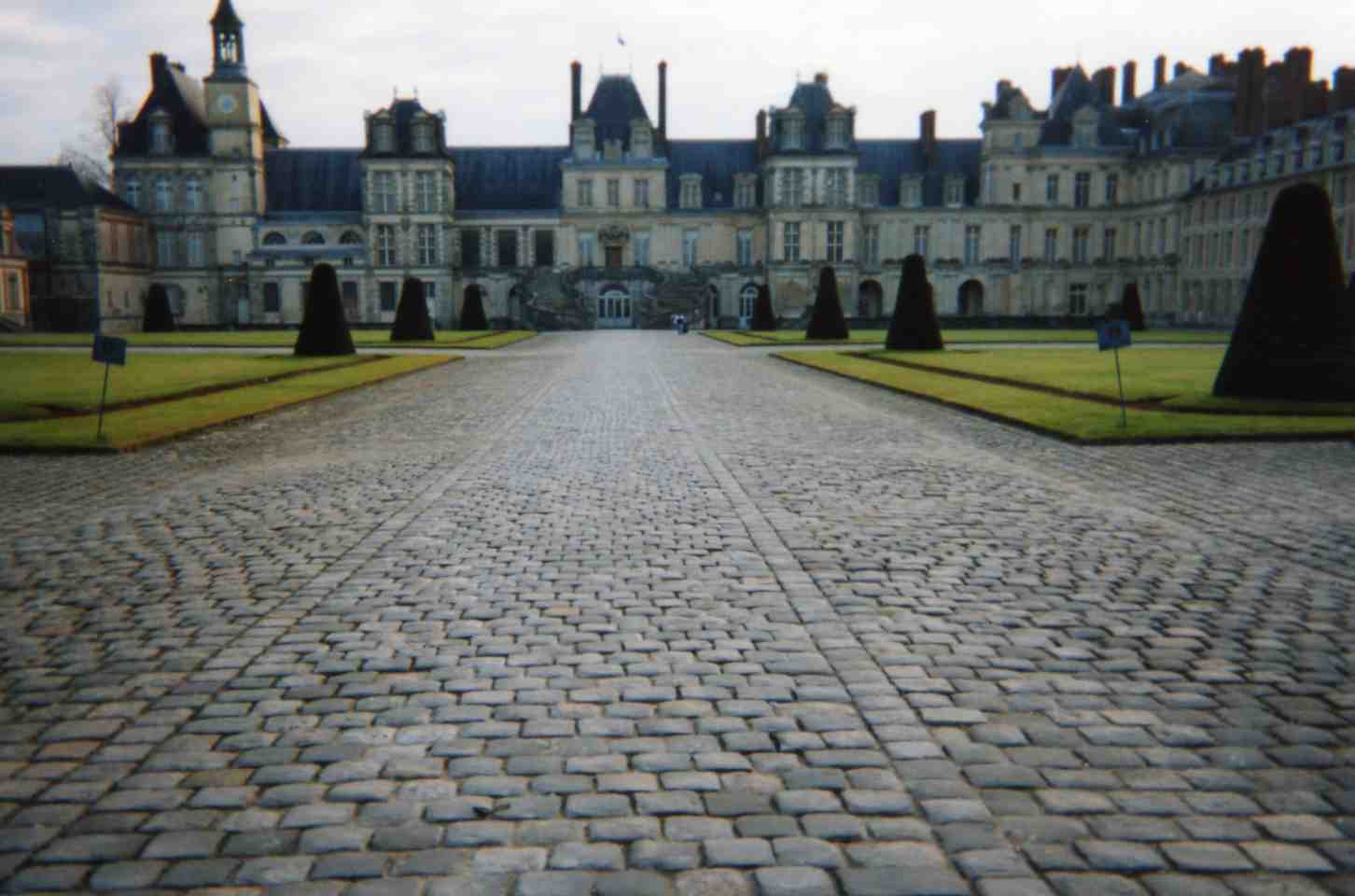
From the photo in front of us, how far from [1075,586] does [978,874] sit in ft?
11.2

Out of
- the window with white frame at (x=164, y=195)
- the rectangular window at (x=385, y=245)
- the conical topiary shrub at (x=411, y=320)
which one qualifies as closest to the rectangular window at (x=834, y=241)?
the rectangular window at (x=385, y=245)

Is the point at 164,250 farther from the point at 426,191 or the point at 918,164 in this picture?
the point at 918,164

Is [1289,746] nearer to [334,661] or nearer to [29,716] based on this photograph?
[334,661]

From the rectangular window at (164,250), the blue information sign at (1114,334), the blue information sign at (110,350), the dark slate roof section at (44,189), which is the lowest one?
the blue information sign at (110,350)

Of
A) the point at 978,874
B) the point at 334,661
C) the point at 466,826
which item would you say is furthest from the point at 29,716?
the point at 978,874

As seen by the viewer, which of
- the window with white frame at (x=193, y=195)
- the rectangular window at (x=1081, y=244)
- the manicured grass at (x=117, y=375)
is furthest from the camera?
the rectangular window at (x=1081, y=244)

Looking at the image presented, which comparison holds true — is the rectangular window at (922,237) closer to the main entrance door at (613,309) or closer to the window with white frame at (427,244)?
the main entrance door at (613,309)

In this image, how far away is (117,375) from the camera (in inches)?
861

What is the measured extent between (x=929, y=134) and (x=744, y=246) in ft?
45.2

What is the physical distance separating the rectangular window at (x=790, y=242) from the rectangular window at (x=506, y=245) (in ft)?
52.3

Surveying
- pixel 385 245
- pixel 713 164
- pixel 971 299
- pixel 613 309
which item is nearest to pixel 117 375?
pixel 613 309

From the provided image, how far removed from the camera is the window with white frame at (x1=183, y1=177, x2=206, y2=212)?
218 feet

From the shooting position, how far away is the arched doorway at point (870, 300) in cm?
6862

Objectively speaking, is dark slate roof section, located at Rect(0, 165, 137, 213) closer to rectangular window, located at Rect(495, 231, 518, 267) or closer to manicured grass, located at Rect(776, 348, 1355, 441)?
rectangular window, located at Rect(495, 231, 518, 267)
